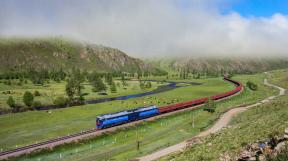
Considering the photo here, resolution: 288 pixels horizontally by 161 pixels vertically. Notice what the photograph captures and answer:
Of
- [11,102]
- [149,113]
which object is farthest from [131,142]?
[11,102]

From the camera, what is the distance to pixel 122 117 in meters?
83.0

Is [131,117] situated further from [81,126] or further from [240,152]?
[240,152]

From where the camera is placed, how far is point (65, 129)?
262 feet

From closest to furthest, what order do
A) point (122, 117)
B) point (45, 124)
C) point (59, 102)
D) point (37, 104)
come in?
point (122, 117), point (45, 124), point (37, 104), point (59, 102)

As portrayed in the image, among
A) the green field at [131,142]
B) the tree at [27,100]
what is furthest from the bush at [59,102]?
the green field at [131,142]

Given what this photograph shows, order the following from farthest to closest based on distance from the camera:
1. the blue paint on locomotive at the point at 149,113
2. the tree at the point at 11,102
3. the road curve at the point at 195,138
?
the tree at the point at 11,102 → the blue paint on locomotive at the point at 149,113 → the road curve at the point at 195,138

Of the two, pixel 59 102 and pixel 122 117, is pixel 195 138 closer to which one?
pixel 122 117

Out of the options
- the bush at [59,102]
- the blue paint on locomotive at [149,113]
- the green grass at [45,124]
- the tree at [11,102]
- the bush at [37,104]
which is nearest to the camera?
the green grass at [45,124]

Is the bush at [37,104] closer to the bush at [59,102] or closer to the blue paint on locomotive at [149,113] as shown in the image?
the bush at [59,102]

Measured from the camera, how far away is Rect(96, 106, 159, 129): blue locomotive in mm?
77188

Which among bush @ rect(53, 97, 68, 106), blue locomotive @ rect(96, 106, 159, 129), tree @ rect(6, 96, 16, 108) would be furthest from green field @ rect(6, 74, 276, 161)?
tree @ rect(6, 96, 16, 108)

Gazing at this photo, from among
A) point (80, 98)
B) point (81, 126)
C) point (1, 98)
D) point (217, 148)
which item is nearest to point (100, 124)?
point (81, 126)

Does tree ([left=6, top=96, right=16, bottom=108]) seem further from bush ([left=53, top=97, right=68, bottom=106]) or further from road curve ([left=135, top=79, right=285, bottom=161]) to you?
road curve ([left=135, top=79, right=285, bottom=161])

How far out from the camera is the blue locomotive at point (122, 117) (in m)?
77.2
